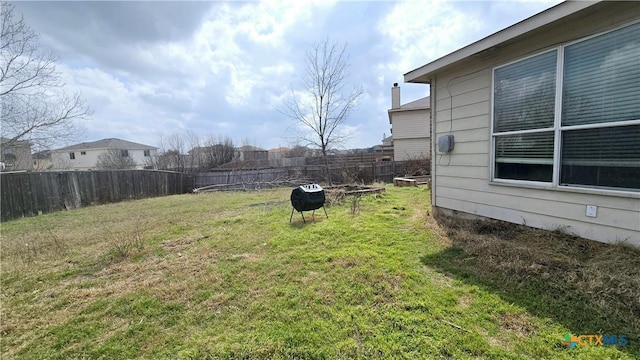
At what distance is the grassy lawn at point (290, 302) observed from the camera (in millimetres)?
1762

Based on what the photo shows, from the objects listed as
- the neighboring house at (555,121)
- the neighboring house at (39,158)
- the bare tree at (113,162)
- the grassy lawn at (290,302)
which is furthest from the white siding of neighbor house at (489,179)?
the bare tree at (113,162)

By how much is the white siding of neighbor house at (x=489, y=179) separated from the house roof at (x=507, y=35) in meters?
0.21

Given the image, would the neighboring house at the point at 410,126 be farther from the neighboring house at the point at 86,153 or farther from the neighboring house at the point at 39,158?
the neighboring house at the point at 86,153

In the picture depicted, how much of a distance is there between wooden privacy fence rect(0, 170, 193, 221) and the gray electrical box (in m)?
12.1

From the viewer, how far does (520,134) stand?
10.9 feet

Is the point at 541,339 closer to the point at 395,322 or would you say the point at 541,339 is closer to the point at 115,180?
the point at 395,322

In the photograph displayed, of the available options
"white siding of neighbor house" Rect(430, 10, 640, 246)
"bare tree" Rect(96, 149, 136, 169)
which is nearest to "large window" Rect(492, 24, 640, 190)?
"white siding of neighbor house" Rect(430, 10, 640, 246)

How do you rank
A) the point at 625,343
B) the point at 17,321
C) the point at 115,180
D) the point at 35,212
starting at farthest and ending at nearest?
the point at 115,180 < the point at 35,212 < the point at 17,321 < the point at 625,343

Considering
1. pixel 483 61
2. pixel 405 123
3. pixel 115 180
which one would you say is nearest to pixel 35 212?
pixel 115 180

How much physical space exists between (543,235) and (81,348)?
4668mm

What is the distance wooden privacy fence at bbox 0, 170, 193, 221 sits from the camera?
25.9ft

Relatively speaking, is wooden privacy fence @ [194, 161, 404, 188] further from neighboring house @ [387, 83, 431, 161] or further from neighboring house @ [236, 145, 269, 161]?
neighboring house @ [236, 145, 269, 161]

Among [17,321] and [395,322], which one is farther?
[17,321]

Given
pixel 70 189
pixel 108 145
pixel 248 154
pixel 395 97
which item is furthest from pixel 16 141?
pixel 108 145
